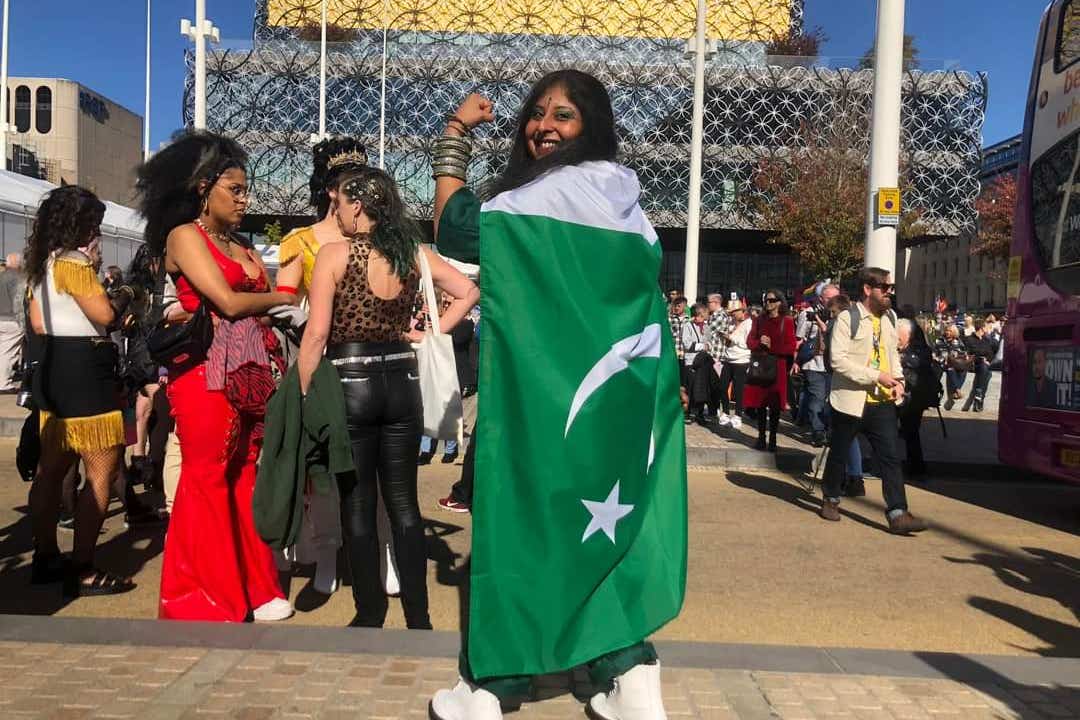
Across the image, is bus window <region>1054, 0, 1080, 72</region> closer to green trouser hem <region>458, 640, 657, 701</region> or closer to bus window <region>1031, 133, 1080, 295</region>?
bus window <region>1031, 133, 1080, 295</region>

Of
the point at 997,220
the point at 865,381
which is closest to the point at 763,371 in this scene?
the point at 865,381

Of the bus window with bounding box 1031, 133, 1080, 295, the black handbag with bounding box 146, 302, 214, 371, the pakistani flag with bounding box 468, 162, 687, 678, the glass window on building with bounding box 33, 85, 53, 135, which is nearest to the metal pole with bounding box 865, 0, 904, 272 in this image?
the bus window with bounding box 1031, 133, 1080, 295

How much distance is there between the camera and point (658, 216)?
141 feet

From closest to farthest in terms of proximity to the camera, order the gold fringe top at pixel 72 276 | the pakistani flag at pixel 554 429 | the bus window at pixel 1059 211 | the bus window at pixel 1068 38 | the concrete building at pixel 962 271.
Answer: the pakistani flag at pixel 554 429
the gold fringe top at pixel 72 276
the bus window at pixel 1059 211
the bus window at pixel 1068 38
the concrete building at pixel 962 271

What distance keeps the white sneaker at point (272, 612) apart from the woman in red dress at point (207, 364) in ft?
0.38

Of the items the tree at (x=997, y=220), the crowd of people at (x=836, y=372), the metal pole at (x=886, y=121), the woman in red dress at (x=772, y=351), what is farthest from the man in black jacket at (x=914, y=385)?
the tree at (x=997, y=220)

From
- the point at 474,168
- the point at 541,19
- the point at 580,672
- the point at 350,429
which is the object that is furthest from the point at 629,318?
the point at 541,19

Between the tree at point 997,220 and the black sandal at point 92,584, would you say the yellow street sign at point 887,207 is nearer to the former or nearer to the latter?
the black sandal at point 92,584

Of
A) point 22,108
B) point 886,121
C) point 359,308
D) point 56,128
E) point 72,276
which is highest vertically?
point 22,108

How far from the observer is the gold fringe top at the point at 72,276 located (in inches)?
175

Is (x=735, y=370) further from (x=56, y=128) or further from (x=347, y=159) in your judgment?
(x=56, y=128)

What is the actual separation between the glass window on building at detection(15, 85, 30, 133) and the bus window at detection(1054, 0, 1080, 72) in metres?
69.5

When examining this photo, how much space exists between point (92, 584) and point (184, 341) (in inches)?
61.3

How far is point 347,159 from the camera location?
4.38 metres
